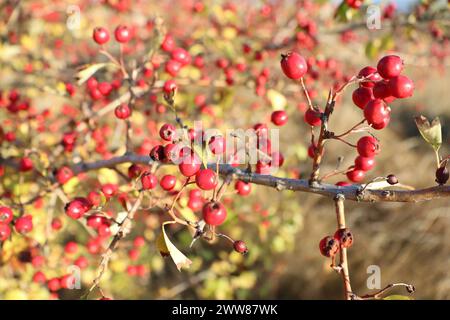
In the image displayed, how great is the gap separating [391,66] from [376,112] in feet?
0.50

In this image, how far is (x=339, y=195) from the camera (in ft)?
3.78

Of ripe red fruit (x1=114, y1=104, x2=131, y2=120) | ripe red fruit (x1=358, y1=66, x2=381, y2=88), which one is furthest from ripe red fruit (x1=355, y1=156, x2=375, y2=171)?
ripe red fruit (x1=114, y1=104, x2=131, y2=120)

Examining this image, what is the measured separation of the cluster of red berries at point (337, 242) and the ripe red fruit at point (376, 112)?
0.33 meters

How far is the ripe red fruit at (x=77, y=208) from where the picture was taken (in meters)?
1.43

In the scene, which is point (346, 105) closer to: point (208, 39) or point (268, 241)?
point (268, 241)

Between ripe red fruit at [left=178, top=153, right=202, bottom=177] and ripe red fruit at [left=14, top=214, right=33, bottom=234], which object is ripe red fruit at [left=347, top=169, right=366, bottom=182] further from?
ripe red fruit at [left=14, top=214, right=33, bottom=234]

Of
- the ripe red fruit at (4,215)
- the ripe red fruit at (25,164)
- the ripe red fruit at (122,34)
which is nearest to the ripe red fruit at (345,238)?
the ripe red fruit at (4,215)

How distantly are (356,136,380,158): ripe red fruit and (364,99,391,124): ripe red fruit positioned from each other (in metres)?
0.12

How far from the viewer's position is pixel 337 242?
3.74 feet

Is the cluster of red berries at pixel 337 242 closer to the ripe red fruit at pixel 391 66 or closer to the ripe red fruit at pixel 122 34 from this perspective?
the ripe red fruit at pixel 391 66

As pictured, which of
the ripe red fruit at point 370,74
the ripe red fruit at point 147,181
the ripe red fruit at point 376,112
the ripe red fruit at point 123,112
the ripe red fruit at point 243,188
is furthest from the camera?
the ripe red fruit at point 123,112

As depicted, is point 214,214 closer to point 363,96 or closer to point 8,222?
point 363,96

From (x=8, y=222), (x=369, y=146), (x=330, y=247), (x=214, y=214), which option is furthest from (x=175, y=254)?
(x=8, y=222)

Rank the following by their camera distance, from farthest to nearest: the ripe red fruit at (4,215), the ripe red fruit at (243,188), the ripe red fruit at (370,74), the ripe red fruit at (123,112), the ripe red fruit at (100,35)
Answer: the ripe red fruit at (100,35) < the ripe red fruit at (123,112) < the ripe red fruit at (243,188) < the ripe red fruit at (4,215) < the ripe red fruit at (370,74)
